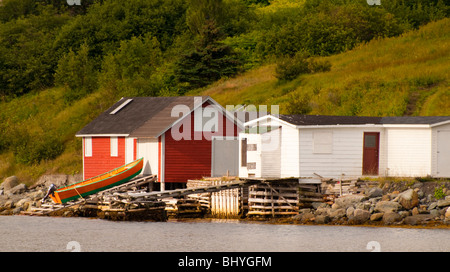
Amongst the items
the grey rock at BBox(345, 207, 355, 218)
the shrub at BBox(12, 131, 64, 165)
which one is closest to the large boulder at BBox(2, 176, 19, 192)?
the shrub at BBox(12, 131, 64, 165)

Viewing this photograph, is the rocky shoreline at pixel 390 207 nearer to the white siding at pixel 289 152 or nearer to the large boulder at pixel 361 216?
the large boulder at pixel 361 216

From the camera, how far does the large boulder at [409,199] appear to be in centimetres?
3409

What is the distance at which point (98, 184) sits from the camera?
42.7 m

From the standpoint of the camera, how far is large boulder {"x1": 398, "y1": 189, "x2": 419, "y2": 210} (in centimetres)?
3409

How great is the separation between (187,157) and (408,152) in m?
12.9

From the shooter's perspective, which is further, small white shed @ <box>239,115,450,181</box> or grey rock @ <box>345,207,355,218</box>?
small white shed @ <box>239,115,450,181</box>

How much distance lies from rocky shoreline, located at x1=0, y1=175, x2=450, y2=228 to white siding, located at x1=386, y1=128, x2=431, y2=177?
1490mm

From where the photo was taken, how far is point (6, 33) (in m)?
95.3

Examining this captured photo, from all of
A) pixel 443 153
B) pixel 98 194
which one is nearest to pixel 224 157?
pixel 98 194

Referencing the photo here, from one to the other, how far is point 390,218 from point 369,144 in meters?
5.13

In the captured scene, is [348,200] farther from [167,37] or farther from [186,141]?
[167,37]

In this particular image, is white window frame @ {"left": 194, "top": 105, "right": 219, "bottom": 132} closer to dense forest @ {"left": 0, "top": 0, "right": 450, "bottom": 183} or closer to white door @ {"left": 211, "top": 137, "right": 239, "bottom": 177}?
white door @ {"left": 211, "top": 137, "right": 239, "bottom": 177}
